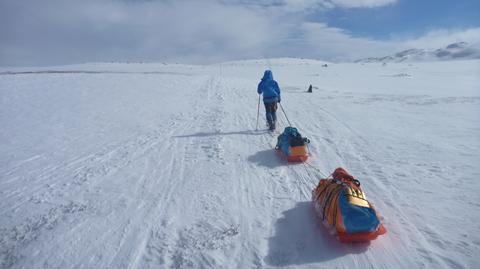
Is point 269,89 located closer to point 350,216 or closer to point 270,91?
point 270,91

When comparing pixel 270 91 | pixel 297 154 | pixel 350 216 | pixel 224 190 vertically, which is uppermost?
pixel 270 91

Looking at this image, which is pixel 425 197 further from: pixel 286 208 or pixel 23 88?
pixel 23 88

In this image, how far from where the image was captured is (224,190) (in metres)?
6.13

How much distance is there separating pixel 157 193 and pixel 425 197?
16.8 ft

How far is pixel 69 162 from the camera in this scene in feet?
26.6

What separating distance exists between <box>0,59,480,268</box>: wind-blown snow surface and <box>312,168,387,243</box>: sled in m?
0.21

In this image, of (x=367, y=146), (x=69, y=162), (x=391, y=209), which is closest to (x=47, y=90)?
(x=69, y=162)

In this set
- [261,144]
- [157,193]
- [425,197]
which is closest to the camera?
[425,197]

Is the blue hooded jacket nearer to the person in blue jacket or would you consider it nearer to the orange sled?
the person in blue jacket

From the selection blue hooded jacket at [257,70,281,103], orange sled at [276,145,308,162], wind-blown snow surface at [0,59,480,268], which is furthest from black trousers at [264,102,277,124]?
orange sled at [276,145,308,162]

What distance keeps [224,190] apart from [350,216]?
2725mm

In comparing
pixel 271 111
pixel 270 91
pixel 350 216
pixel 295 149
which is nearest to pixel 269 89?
pixel 270 91

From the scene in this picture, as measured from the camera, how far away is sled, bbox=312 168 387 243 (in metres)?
4.09

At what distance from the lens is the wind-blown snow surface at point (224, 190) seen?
4238mm
